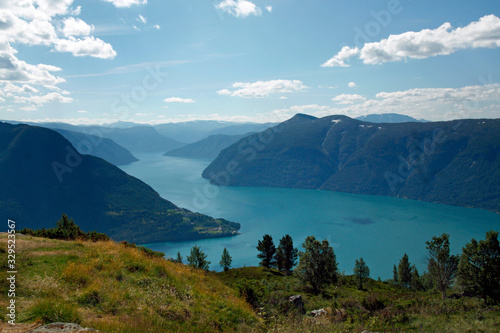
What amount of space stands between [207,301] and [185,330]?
85.9 inches

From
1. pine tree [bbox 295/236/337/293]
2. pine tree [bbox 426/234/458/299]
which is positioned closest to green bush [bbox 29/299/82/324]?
pine tree [bbox 295/236/337/293]

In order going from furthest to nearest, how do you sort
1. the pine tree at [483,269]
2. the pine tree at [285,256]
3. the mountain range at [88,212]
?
1. the mountain range at [88,212]
2. the pine tree at [285,256]
3. the pine tree at [483,269]

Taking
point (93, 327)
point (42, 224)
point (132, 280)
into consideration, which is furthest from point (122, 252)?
point (42, 224)

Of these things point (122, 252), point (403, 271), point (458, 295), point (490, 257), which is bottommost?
point (403, 271)

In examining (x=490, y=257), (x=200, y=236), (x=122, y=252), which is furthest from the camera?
(x=200, y=236)

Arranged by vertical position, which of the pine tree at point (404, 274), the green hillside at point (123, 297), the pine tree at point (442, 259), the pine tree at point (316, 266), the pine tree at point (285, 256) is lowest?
the pine tree at point (404, 274)

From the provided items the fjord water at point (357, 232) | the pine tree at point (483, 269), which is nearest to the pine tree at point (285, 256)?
the pine tree at point (483, 269)

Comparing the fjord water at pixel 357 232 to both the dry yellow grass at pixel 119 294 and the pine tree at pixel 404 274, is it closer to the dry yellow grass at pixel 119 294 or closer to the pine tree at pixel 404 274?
the pine tree at pixel 404 274

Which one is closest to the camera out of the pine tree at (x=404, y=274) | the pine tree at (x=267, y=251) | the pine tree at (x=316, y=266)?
the pine tree at (x=316, y=266)

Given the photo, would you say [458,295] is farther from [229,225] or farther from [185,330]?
[229,225]

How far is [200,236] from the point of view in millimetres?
163250

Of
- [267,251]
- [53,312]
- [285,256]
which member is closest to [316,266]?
[285,256]

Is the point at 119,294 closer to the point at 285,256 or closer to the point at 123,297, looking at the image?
the point at 123,297

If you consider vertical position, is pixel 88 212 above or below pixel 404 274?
below
